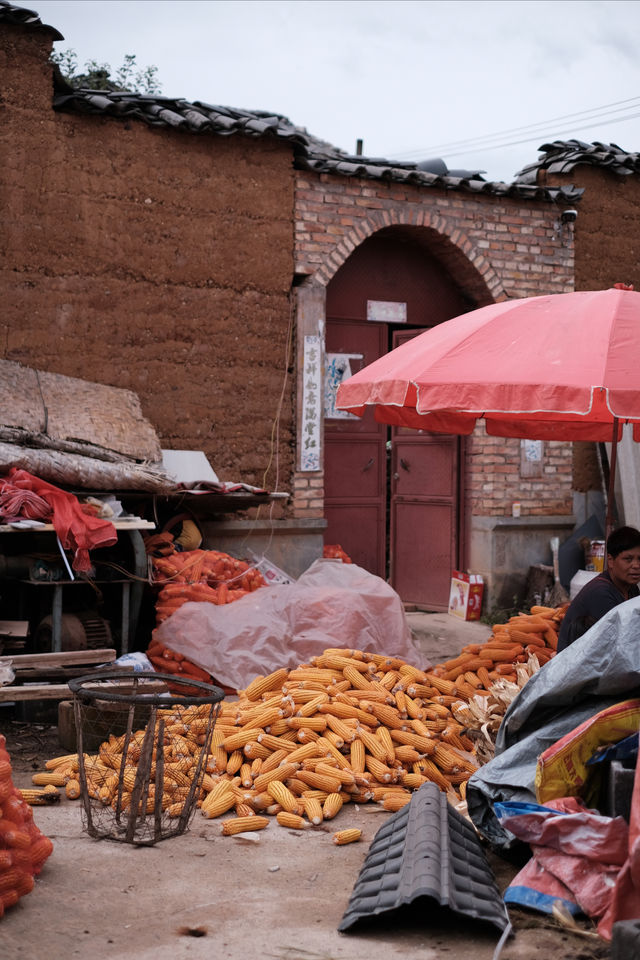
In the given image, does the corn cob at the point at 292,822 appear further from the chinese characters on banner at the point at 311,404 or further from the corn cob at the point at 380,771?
the chinese characters on banner at the point at 311,404

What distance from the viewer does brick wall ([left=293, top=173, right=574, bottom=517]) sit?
31.0ft

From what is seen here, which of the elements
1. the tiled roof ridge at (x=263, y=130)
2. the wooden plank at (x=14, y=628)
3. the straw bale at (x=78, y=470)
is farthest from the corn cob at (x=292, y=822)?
the tiled roof ridge at (x=263, y=130)

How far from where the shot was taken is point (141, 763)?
13.0 ft

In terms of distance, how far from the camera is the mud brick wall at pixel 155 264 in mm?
8156

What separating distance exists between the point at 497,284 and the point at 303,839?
730 cm

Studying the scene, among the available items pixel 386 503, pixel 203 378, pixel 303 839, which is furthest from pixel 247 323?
pixel 303 839

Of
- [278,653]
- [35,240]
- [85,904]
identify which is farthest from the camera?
[35,240]

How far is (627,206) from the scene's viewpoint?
10.9 m

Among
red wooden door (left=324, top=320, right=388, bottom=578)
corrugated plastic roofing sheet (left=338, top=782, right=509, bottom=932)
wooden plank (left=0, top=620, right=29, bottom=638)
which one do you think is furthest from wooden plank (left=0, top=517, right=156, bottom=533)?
red wooden door (left=324, top=320, right=388, bottom=578)

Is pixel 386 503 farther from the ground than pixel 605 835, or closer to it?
farther from the ground

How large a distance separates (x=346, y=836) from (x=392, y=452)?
6.85 meters

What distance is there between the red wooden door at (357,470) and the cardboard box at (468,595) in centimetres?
93

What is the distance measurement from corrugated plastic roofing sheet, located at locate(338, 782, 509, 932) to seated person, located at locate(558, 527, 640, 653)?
1392 mm

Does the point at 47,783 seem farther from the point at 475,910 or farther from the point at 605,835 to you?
the point at 605,835
